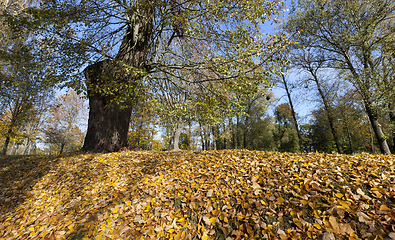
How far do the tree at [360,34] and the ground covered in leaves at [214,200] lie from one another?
23.0ft

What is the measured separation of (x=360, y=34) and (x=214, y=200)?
10655 mm

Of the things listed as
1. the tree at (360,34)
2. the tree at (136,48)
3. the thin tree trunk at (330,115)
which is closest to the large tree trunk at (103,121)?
the tree at (136,48)

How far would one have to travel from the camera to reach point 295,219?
7.43 feet

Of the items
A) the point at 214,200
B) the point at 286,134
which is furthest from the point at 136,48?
the point at 286,134

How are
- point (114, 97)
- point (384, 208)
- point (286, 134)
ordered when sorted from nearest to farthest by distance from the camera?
point (384, 208) → point (114, 97) → point (286, 134)

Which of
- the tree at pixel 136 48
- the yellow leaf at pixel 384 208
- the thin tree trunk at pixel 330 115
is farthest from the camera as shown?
the thin tree trunk at pixel 330 115

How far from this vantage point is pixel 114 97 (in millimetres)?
6281

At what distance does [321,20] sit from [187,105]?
375 inches

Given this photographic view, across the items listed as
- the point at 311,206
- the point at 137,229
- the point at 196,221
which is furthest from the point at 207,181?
the point at 311,206

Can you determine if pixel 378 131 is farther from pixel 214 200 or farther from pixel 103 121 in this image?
pixel 103 121

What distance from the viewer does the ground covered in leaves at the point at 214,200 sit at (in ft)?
7.35

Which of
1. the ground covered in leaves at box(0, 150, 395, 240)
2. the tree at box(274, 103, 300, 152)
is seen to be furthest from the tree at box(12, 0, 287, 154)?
the tree at box(274, 103, 300, 152)

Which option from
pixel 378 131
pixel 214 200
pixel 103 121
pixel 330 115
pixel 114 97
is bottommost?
pixel 214 200

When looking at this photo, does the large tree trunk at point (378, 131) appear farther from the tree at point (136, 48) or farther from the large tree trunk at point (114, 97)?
the large tree trunk at point (114, 97)
